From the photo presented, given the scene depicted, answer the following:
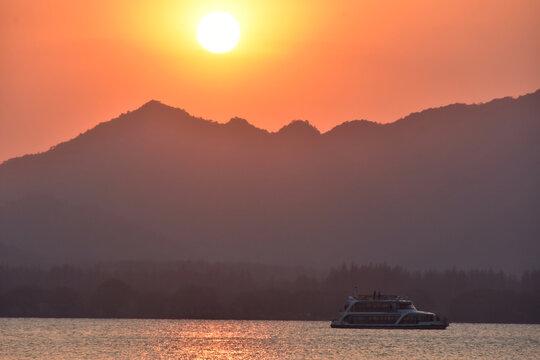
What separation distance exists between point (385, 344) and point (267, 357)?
3564 centimetres

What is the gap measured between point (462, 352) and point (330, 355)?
2700cm

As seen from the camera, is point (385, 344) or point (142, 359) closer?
point (142, 359)

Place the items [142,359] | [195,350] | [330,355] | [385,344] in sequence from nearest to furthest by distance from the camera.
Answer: [142,359] < [330,355] < [195,350] < [385,344]

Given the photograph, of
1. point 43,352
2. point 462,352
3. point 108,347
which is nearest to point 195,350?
point 108,347

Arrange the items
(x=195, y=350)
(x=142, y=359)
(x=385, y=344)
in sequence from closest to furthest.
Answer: (x=142, y=359) → (x=195, y=350) → (x=385, y=344)

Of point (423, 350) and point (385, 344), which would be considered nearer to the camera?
point (423, 350)

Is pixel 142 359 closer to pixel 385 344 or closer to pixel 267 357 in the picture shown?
pixel 267 357

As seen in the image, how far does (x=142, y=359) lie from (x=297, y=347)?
38.4 m

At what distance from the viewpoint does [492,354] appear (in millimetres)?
180500

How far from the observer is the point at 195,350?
178625mm

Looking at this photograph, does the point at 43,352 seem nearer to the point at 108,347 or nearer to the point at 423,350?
the point at 108,347

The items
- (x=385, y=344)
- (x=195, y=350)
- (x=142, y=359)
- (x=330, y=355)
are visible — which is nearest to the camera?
(x=142, y=359)

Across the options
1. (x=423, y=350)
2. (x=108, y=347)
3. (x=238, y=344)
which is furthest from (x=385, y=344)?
(x=108, y=347)

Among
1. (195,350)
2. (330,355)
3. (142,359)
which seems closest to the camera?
(142,359)
